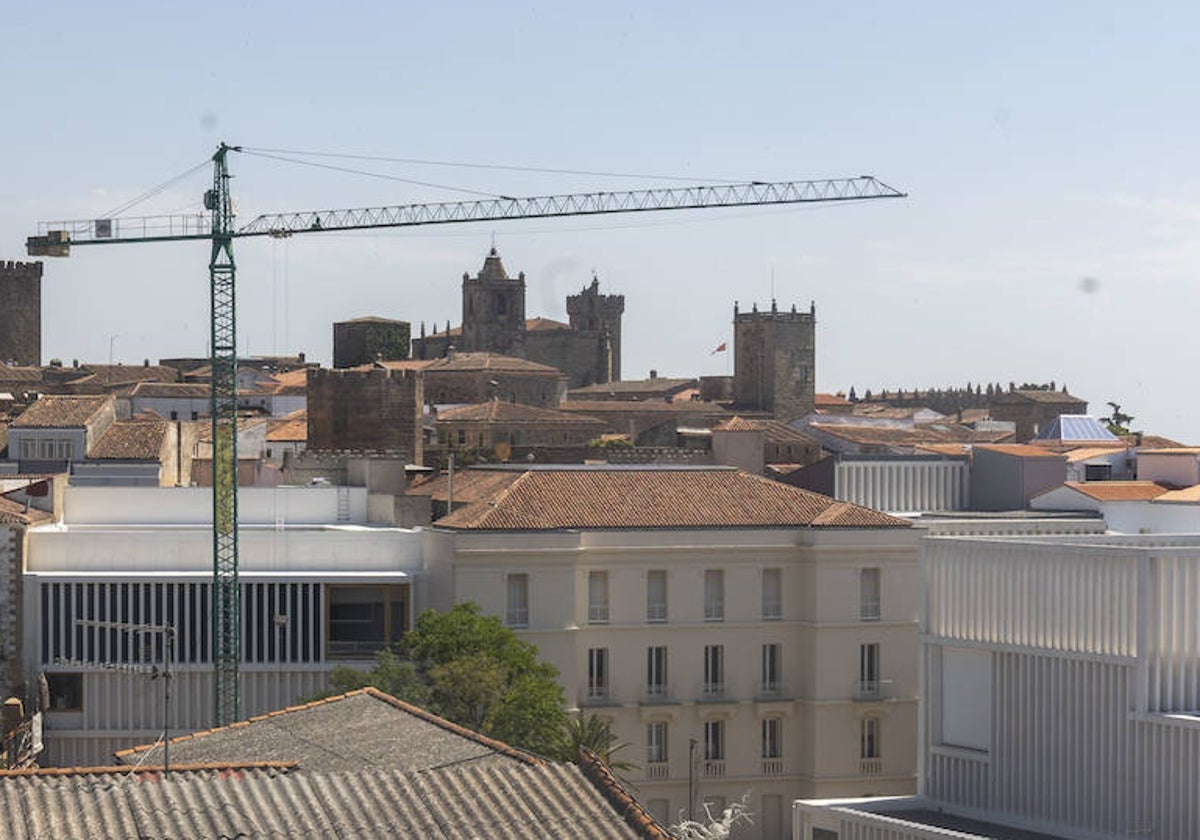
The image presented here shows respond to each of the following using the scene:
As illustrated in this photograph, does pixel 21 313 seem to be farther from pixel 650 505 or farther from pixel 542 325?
pixel 650 505

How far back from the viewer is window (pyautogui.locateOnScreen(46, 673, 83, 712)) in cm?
4931

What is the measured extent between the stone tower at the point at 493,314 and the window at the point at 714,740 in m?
132

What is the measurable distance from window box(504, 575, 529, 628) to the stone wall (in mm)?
24679

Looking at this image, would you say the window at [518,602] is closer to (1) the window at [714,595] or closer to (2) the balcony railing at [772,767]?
(1) the window at [714,595]

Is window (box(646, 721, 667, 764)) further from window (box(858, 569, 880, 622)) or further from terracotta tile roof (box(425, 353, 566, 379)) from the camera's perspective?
terracotta tile roof (box(425, 353, 566, 379))

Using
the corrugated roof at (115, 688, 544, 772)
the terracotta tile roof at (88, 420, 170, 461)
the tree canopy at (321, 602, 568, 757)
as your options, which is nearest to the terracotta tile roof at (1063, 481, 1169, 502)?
the tree canopy at (321, 602, 568, 757)

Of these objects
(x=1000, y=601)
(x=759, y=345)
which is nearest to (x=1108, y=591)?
(x=1000, y=601)

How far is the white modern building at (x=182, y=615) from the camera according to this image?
161ft

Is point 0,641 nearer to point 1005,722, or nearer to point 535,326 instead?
point 1005,722

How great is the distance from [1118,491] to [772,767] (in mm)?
11498

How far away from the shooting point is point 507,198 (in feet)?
300

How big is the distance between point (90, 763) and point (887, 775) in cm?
1640

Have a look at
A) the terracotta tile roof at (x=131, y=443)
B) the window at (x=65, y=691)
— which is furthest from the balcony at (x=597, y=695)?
the terracotta tile roof at (x=131, y=443)

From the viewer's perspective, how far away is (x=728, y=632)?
52875mm
